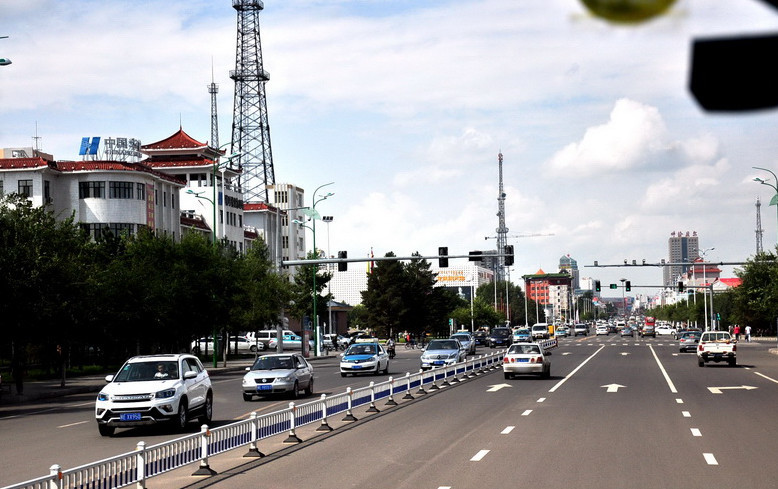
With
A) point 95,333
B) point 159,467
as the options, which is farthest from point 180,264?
point 159,467

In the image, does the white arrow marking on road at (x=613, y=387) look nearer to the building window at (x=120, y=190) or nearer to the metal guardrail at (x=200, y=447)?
the metal guardrail at (x=200, y=447)

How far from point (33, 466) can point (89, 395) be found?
23.6 metres

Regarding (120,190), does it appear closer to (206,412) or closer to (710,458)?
(206,412)

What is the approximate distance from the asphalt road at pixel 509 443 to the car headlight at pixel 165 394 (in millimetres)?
856

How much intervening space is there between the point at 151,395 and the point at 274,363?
1101 centimetres

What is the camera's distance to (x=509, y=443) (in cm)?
1848

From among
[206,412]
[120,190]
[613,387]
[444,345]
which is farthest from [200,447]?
[120,190]

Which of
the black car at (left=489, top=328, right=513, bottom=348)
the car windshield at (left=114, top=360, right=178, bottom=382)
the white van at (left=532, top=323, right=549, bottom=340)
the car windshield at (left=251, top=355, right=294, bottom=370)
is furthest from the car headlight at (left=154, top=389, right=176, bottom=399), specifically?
the white van at (left=532, top=323, right=549, bottom=340)

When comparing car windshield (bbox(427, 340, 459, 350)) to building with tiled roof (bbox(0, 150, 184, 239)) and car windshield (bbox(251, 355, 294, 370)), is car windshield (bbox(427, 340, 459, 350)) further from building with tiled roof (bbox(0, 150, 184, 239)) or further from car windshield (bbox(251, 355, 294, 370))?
building with tiled roof (bbox(0, 150, 184, 239))

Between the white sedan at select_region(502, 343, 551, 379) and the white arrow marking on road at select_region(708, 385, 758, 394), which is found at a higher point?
the white sedan at select_region(502, 343, 551, 379)

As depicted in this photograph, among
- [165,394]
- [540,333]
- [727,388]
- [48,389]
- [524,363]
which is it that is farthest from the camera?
[540,333]

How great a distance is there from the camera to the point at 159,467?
544 inches

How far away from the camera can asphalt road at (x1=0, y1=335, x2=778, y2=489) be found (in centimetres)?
1432

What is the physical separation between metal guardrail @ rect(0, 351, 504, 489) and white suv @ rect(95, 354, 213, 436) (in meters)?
2.31
